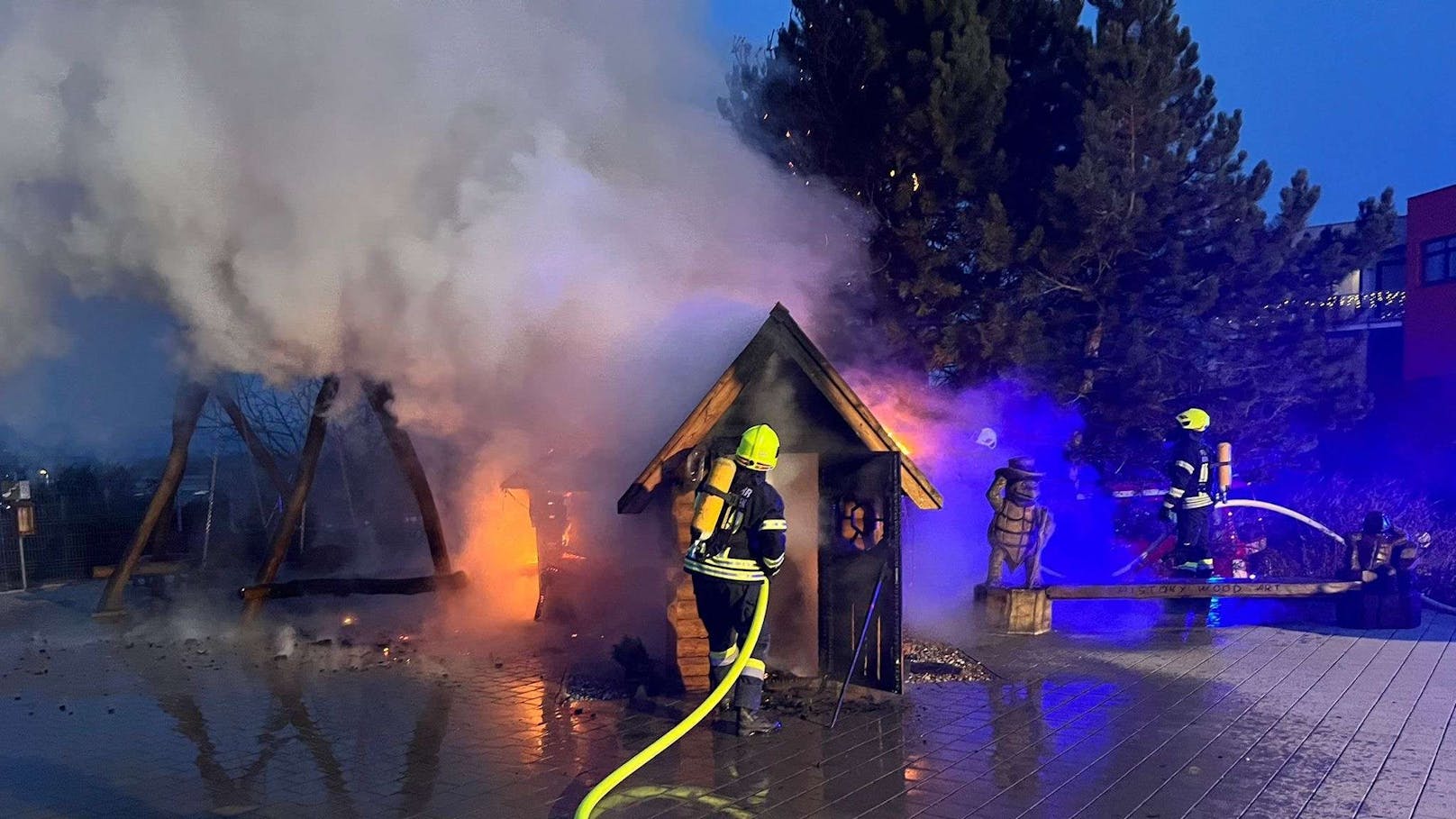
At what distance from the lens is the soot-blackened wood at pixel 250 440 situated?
33.2 feet

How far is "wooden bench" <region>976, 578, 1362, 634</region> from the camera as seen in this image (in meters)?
9.22

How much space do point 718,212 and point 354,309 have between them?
366cm

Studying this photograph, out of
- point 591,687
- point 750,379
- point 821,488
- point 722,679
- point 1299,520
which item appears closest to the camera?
point 722,679

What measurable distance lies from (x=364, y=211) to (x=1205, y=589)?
26.1 feet

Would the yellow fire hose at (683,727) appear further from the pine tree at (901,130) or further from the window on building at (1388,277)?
the window on building at (1388,277)

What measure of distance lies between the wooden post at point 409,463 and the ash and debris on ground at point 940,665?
4.57 metres

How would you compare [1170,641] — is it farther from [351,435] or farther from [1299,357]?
[351,435]

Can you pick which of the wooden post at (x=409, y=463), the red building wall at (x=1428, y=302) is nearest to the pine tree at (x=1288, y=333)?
the wooden post at (x=409, y=463)

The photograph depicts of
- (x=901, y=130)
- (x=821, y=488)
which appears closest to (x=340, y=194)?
(x=821, y=488)

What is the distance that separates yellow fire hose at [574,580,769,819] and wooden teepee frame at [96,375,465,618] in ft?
15.6

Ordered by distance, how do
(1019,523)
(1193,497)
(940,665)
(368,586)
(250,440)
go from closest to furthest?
(940,665), (1019,523), (368,586), (1193,497), (250,440)

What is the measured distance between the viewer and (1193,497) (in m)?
10.2

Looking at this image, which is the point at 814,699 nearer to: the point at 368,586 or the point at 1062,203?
the point at 368,586

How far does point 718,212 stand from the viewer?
10391mm
